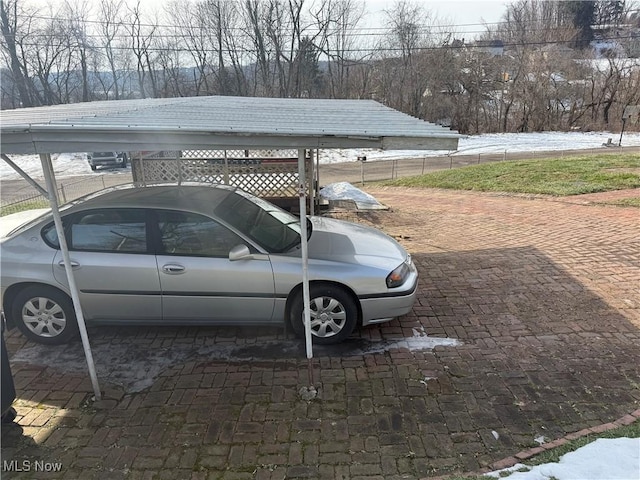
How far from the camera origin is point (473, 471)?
2.68 meters

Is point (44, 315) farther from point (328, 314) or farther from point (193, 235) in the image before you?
point (328, 314)

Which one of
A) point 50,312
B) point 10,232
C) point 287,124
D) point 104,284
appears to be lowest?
point 50,312

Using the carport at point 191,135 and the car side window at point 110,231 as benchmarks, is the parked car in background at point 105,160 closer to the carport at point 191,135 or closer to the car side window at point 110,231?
the car side window at point 110,231

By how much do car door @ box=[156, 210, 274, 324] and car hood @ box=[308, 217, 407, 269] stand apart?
24.8 inches

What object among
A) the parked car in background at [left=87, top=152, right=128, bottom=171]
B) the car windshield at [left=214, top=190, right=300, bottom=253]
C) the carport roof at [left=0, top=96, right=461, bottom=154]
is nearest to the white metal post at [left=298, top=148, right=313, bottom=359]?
the carport roof at [left=0, top=96, right=461, bottom=154]

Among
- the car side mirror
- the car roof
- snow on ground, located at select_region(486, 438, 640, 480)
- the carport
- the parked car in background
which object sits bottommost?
the parked car in background

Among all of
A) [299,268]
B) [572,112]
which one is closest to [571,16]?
[572,112]

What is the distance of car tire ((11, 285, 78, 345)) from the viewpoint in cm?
398

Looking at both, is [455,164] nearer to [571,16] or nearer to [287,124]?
[287,124]

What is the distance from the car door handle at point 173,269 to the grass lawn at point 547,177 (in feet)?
34.4

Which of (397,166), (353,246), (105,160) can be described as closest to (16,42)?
(105,160)

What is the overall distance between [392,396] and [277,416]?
92cm

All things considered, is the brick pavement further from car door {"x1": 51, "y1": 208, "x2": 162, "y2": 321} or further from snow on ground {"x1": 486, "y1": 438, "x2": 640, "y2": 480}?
car door {"x1": 51, "y1": 208, "x2": 162, "y2": 321}

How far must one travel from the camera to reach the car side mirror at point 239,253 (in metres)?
3.89
